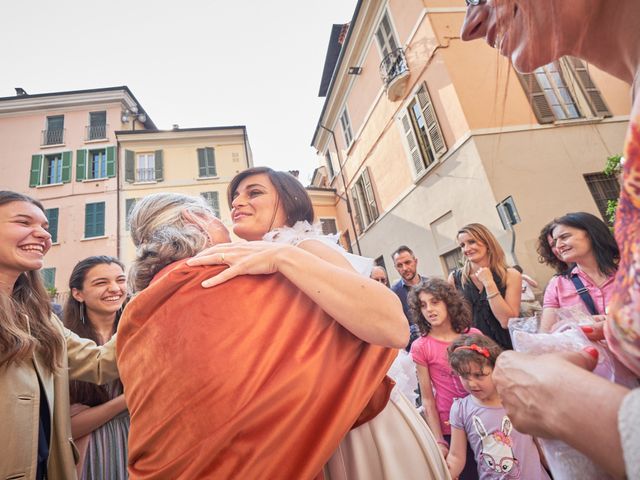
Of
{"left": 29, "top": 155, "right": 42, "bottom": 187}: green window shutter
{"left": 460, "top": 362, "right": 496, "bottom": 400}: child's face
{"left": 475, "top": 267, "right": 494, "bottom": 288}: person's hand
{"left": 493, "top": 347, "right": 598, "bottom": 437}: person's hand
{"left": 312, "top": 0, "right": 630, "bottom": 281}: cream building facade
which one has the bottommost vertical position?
{"left": 460, "top": 362, "right": 496, "bottom": 400}: child's face

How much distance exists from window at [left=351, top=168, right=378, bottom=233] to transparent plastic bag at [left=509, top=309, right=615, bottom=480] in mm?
13665

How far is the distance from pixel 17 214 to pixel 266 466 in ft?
7.44

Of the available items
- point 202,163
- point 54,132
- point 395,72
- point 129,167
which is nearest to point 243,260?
point 395,72

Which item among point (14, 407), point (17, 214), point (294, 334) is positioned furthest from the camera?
point (17, 214)

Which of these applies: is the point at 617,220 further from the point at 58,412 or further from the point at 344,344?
the point at 58,412

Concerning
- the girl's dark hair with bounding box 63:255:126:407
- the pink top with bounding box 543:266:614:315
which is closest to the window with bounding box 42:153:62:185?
the girl's dark hair with bounding box 63:255:126:407

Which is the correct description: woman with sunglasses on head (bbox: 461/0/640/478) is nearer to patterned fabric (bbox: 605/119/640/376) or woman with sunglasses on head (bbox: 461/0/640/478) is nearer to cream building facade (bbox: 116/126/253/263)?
patterned fabric (bbox: 605/119/640/376)

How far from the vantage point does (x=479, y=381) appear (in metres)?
2.25

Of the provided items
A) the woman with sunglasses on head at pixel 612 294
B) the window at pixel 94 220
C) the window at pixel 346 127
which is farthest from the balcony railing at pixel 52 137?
the woman with sunglasses on head at pixel 612 294

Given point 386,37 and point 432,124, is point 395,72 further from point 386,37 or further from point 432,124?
point 432,124

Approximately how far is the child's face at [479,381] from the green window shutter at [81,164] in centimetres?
2033

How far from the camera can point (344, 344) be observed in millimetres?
1168

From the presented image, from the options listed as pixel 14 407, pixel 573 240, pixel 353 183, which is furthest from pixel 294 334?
pixel 353 183

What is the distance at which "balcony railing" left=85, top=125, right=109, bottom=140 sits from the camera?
1759 centimetres
